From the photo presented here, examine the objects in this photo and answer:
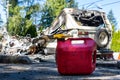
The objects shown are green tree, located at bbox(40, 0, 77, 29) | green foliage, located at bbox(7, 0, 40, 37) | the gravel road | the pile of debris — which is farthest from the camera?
green tree, located at bbox(40, 0, 77, 29)

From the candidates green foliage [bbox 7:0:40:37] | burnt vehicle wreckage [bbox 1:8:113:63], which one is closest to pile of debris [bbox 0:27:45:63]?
burnt vehicle wreckage [bbox 1:8:113:63]

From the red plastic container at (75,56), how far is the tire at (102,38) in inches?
325

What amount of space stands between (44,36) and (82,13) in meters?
1.72

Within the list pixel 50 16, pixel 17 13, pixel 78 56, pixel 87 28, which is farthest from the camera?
pixel 50 16

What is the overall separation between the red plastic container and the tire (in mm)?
8243

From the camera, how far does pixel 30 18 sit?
178 ft

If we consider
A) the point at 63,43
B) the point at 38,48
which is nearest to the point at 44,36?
the point at 38,48

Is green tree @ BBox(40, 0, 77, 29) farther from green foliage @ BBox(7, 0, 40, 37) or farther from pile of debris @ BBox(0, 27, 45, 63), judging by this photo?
pile of debris @ BBox(0, 27, 45, 63)

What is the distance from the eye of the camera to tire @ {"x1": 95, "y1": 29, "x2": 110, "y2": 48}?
609 inches

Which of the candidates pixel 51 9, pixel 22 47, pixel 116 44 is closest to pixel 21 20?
pixel 51 9

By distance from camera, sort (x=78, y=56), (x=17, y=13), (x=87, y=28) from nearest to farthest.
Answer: (x=78, y=56)
(x=87, y=28)
(x=17, y=13)

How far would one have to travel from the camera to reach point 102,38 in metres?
15.7

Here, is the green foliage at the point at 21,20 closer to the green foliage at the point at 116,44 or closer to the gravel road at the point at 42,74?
the green foliage at the point at 116,44

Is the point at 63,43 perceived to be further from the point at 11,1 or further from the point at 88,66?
the point at 11,1
